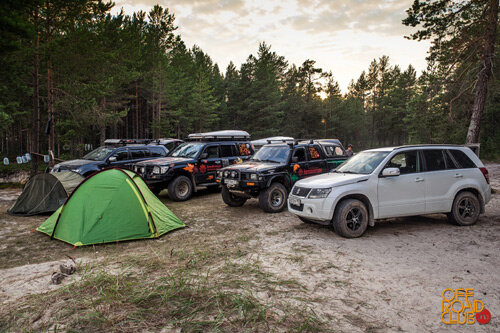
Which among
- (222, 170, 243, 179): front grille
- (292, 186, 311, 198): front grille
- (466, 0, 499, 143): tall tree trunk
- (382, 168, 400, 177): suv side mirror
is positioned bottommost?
(292, 186, 311, 198): front grille

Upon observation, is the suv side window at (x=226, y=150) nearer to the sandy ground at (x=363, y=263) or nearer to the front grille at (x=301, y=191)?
the sandy ground at (x=363, y=263)

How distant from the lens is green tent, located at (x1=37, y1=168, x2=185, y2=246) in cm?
573

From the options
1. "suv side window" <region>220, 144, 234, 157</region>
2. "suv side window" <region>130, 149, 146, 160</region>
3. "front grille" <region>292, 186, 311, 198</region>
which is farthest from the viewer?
"suv side window" <region>130, 149, 146, 160</region>

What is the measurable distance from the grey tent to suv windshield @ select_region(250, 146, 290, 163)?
6003mm

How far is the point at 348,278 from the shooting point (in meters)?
4.06

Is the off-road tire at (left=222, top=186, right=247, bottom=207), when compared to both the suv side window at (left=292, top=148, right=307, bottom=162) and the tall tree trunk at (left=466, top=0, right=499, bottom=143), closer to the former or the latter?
the suv side window at (left=292, top=148, right=307, bottom=162)

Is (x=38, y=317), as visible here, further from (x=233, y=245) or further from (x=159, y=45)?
(x=159, y=45)

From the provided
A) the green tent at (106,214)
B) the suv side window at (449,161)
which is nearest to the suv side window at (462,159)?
the suv side window at (449,161)

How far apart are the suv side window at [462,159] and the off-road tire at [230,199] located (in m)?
5.96

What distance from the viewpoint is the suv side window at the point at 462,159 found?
663 cm

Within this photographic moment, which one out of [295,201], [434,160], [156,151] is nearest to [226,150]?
[156,151]

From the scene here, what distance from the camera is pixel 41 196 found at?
326 inches

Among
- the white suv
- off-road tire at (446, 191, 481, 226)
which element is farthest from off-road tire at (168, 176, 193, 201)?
off-road tire at (446, 191, 481, 226)

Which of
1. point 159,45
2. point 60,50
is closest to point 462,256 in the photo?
point 60,50
